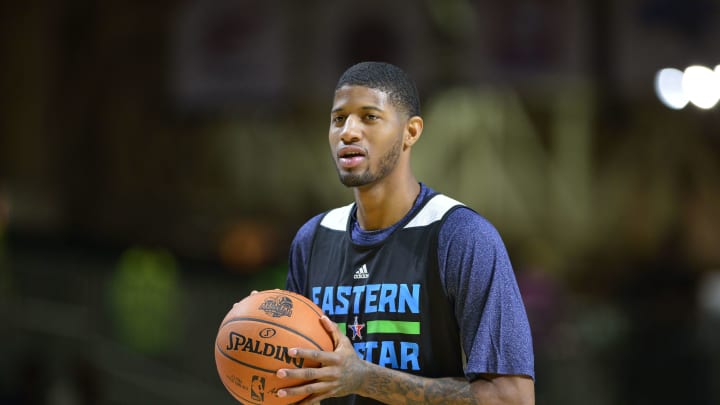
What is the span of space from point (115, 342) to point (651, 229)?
5.74 m

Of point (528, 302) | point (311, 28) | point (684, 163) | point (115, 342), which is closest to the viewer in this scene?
point (528, 302)

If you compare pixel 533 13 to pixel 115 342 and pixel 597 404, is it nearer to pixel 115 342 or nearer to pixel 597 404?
pixel 597 404

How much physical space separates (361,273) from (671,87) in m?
6.31

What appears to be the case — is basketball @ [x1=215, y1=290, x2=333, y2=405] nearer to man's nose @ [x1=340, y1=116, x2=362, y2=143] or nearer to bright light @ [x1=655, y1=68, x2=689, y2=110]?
man's nose @ [x1=340, y1=116, x2=362, y2=143]

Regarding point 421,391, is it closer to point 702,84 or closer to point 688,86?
point 702,84

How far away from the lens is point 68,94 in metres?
12.1

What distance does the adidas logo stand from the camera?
285 centimetres

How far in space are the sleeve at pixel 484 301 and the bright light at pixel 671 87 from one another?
5.64m

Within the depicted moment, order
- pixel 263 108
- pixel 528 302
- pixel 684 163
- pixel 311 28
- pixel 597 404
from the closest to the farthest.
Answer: pixel 597 404 → pixel 528 302 → pixel 684 163 → pixel 311 28 → pixel 263 108

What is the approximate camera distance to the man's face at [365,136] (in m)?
2.74

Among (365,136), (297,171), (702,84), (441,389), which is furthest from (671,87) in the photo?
(441,389)

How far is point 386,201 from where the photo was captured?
287 cm

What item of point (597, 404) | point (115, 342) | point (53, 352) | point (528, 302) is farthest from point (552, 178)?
point (53, 352)

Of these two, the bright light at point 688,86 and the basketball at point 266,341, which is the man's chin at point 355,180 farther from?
the bright light at point 688,86
